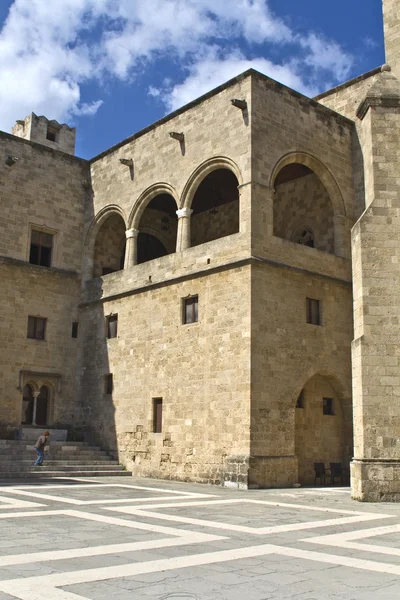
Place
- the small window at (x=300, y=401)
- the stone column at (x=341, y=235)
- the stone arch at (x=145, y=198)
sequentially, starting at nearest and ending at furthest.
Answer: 1. the small window at (x=300, y=401)
2. the stone column at (x=341, y=235)
3. the stone arch at (x=145, y=198)

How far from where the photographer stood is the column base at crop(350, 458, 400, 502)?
1181 centimetres

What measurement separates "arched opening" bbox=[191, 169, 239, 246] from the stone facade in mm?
72

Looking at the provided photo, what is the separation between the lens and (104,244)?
→ 21875mm

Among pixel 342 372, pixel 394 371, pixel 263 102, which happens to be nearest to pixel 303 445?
pixel 342 372

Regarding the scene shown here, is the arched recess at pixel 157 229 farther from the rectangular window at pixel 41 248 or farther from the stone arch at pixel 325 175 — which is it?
the stone arch at pixel 325 175

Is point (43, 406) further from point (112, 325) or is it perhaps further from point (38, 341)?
point (112, 325)

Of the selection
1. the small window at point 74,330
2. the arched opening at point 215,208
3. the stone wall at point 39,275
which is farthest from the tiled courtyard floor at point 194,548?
the arched opening at point 215,208

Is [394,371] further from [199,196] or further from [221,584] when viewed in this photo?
[199,196]

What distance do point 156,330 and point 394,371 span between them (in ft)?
23.9

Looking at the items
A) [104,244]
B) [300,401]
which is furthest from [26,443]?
[300,401]

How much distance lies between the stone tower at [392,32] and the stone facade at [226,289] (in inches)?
4.6

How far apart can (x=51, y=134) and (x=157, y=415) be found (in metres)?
14.6

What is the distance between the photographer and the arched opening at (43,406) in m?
19.7

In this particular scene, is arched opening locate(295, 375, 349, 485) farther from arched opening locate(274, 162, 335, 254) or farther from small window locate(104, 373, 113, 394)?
small window locate(104, 373, 113, 394)
